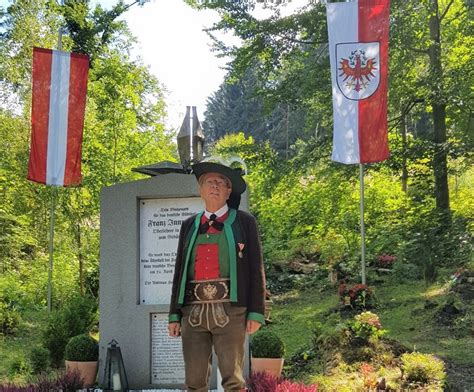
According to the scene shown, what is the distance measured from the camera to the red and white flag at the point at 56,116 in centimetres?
759

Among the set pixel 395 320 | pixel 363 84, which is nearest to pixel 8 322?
pixel 395 320

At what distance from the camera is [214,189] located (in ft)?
12.0

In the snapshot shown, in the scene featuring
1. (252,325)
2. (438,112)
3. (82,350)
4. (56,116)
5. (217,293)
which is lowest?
(82,350)

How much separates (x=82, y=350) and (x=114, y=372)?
1.74ft

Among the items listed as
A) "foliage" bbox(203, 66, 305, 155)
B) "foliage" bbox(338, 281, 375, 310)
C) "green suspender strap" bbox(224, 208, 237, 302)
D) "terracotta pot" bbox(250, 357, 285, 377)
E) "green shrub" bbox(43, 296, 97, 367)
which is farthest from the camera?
"foliage" bbox(203, 66, 305, 155)

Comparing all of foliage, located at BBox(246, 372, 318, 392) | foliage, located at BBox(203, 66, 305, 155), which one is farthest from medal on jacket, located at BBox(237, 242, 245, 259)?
foliage, located at BBox(203, 66, 305, 155)

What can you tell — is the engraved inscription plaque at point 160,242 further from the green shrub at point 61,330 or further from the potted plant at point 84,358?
the green shrub at point 61,330

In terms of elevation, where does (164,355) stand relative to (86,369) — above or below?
above

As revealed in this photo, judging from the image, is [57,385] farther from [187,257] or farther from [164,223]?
[187,257]

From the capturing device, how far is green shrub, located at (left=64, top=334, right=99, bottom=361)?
18.4 feet

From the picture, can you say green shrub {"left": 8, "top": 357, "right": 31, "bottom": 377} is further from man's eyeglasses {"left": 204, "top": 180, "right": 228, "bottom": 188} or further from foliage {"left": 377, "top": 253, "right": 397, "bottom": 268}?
foliage {"left": 377, "top": 253, "right": 397, "bottom": 268}

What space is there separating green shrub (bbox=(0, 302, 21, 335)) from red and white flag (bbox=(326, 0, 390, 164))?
622cm

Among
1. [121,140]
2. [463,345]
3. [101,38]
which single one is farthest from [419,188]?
[101,38]

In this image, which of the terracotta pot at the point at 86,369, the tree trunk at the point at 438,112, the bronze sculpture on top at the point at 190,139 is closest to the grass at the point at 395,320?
the tree trunk at the point at 438,112
